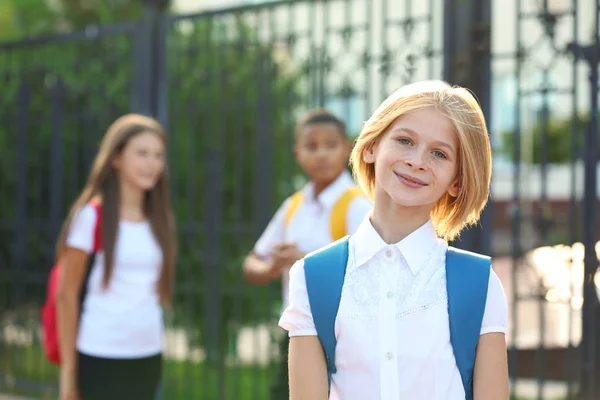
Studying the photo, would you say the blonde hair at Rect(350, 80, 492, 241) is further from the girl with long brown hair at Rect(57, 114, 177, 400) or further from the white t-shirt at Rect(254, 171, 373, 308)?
the girl with long brown hair at Rect(57, 114, 177, 400)

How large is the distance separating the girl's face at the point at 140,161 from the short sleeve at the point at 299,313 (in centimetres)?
179

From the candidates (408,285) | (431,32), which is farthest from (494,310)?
(431,32)

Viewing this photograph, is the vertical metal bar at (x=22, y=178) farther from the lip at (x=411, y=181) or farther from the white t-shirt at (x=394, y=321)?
the lip at (x=411, y=181)

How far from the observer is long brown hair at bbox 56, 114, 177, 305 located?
3190mm

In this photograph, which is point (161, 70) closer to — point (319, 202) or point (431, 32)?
point (431, 32)

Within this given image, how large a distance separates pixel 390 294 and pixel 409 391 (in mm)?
191

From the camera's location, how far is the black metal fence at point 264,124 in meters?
3.78

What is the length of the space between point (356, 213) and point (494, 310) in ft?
4.49

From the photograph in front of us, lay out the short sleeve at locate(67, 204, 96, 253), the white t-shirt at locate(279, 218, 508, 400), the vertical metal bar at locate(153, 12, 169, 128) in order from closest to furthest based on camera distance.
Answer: the white t-shirt at locate(279, 218, 508, 400) → the short sleeve at locate(67, 204, 96, 253) → the vertical metal bar at locate(153, 12, 169, 128)

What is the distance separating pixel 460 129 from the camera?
1580mm

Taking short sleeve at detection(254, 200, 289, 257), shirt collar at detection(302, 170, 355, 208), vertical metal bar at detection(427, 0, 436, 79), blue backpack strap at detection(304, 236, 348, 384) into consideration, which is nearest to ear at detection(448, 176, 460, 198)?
blue backpack strap at detection(304, 236, 348, 384)

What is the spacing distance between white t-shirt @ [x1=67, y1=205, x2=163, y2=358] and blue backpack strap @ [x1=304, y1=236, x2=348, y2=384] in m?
1.70

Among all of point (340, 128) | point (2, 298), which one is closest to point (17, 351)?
point (2, 298)

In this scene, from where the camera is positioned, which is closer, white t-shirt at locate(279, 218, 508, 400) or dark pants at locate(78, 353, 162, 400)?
white t-shirt at locate(279, 218, 508, 400)
